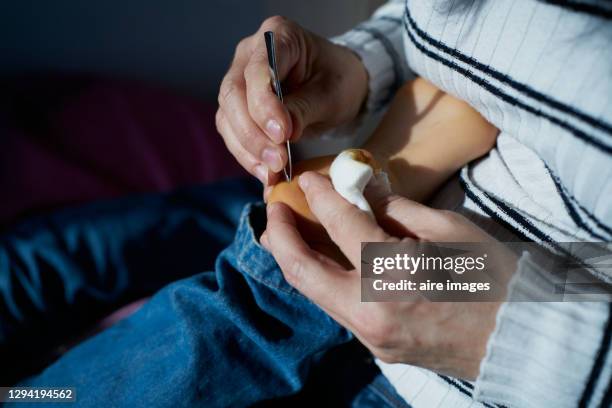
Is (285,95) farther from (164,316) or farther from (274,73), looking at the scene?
(164,316)

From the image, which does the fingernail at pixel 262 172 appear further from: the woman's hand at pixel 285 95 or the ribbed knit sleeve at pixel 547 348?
the ribbed knit sleeve at pixel 547 348

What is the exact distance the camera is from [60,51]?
106cm

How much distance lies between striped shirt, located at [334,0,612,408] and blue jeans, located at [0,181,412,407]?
0.12 metres

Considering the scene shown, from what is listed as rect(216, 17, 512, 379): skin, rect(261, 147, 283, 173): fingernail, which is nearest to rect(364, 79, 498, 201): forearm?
rect(216, 17, 512, 379): skin

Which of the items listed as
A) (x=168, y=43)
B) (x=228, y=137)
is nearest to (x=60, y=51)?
(x=168, y=43)

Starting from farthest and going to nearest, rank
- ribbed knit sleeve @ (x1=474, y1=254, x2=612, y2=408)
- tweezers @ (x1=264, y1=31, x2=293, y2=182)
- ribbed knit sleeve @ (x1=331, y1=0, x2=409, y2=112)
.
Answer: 1. ribbed knit sleeve @ (x1=331, y1=0, x2=409, y2=112)
2. tweezers @ (x1=264, y1=31, x2=293, y2=182)
3. ribbed knit sleeve @ (x1=474, y1=254, x2=612, y2=408)

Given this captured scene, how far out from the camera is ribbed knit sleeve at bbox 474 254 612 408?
1.12ft

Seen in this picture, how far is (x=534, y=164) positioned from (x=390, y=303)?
206 mm

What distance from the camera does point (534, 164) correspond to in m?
0.46

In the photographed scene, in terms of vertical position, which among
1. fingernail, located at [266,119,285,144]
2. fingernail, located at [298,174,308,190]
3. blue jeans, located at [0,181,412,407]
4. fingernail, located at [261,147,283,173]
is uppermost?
fingernail, located at [266,119,285,144]

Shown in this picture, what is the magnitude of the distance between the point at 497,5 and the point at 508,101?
8 cm

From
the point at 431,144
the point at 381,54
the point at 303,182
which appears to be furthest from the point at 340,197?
the point at 381,54

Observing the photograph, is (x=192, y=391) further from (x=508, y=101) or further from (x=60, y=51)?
(x=60, y=51)

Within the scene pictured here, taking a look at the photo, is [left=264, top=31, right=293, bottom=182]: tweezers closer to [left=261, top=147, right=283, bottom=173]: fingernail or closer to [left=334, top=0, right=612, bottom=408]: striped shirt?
[left=261, top=147, right=283, bottom=173]: fingernail
